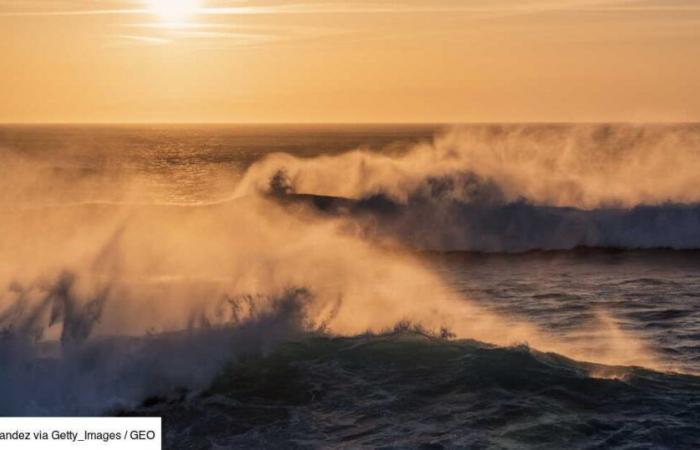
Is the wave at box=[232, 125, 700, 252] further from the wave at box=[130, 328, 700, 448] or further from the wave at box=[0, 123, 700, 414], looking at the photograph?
the wave at box=[130, 328, 700, 448]

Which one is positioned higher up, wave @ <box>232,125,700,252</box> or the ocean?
wave @ <box>232,125,700,252</box>

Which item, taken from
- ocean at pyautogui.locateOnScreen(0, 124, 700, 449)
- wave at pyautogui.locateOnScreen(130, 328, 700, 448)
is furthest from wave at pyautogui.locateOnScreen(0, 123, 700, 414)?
wave at pyautogui.locateOnScreen(130, 328, 700, 448)

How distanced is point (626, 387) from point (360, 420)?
13.7ft

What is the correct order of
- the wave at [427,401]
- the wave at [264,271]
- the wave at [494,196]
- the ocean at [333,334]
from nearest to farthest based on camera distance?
the wave at [427,401], the ocean at [333,334], the wave at [264,271], the wave at [494,196]

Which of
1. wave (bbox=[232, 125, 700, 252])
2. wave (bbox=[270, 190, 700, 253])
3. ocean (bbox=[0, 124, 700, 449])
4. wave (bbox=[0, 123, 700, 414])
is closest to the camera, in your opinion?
ocean (bbox=[0, 124, 700, 449])

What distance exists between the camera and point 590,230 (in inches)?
1187

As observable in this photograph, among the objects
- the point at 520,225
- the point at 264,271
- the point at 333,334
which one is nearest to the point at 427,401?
the point at 333,334

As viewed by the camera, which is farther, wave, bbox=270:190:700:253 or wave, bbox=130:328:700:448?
wave, bbox=270:190:700:253

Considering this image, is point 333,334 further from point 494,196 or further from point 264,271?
point 494,196

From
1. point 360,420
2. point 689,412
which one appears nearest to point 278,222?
point 360,420

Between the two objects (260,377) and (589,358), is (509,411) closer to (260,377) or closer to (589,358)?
(589,358)

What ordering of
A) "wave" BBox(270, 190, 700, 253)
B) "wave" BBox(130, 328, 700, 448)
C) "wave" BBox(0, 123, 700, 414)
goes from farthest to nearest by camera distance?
"wave" BBox(270, 190, 700, 253)
"wave" BBox(0, 123, 700, 414)
"wave" BBox(130, 328, 700, 448)

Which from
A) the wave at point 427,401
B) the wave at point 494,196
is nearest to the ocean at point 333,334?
the wave at point 427,401

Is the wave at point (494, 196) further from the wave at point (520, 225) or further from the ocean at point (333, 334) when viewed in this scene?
the ocean at point (333, 334)
